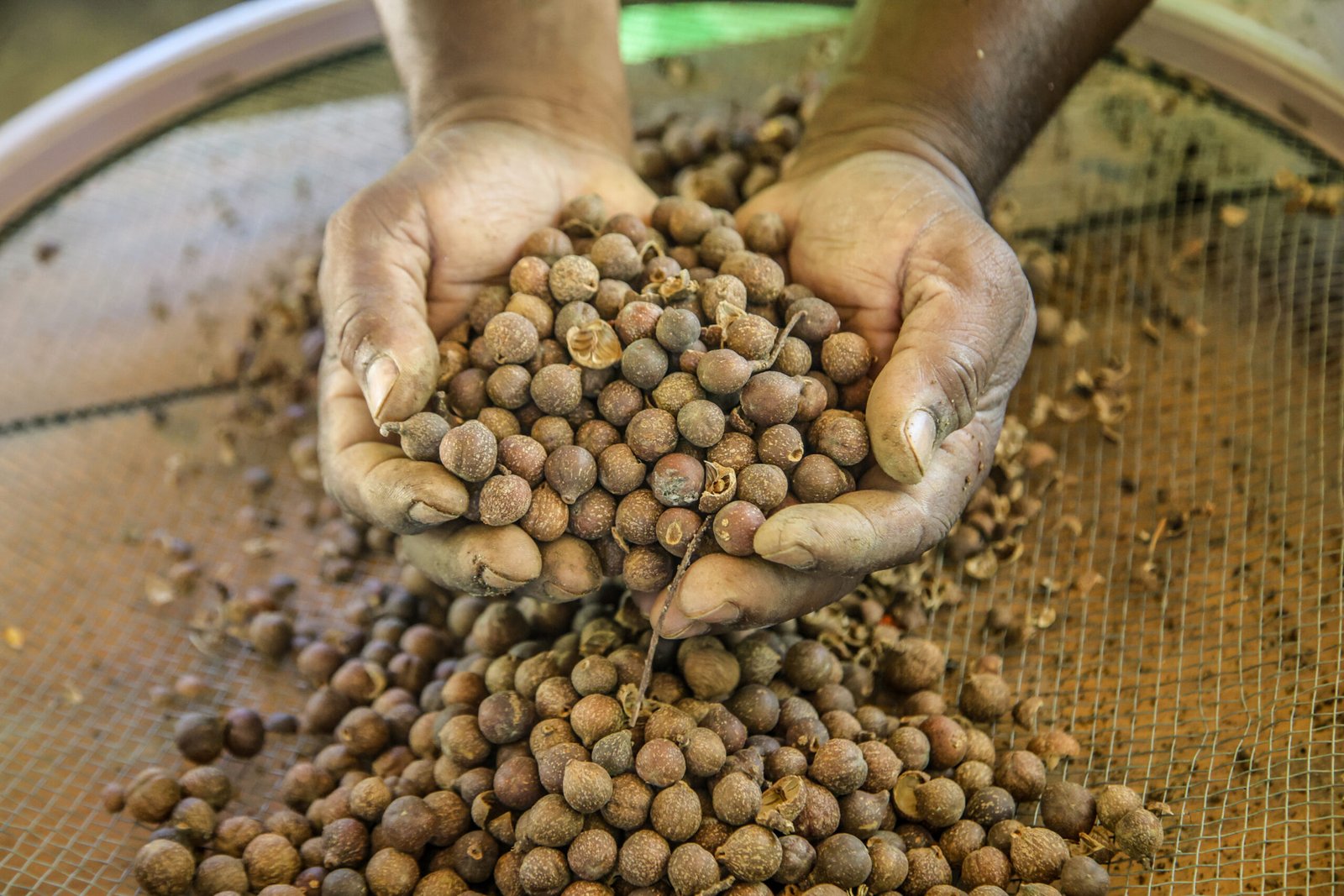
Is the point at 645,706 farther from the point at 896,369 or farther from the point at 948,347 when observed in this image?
the point at 948,347

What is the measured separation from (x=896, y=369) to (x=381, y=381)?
1.09 m

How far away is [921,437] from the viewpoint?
1959mm

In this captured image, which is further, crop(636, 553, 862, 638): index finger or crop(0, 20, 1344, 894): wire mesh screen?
crop(0, 20, 1344, 894): wire mesh screen

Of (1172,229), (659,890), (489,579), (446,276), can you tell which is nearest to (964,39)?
(1172,229)

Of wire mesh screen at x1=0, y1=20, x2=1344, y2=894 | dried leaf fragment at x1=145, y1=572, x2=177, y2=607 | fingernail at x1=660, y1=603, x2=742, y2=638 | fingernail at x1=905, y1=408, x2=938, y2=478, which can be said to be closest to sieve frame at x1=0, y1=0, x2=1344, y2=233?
wire mesh screen at x1=0, y1=20, x2=1344, y2=894

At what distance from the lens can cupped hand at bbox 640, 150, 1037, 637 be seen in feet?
6.41

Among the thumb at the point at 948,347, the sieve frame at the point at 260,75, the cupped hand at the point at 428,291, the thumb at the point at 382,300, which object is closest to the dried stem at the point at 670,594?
the cupped hand at the point at 428,291

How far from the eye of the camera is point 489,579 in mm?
2020

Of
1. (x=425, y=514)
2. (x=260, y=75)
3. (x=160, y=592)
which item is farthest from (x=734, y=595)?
(x=260, y=75)

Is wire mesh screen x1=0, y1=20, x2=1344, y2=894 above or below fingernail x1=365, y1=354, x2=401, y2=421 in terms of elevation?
below

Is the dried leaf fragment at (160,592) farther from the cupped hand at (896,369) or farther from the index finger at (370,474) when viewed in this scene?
the cupped hand at (896,369)

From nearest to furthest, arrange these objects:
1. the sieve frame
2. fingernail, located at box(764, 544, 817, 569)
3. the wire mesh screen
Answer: fingernail, located at box(764, 544, 817, 569) → the wire mesh screen → the sieve frame

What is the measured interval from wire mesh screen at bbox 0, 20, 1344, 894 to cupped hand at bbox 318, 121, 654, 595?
85 cm

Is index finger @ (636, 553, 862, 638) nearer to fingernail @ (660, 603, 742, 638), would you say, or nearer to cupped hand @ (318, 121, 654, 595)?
fingernail @ (660, 603, 742, 638)
